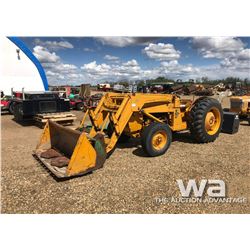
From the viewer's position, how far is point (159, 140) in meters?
6.47

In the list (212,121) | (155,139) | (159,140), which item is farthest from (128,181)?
(212,121)

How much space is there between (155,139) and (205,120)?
206 centimetres

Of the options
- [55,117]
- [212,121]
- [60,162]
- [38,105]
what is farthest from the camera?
[38,105]

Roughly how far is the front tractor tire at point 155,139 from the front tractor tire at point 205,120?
1.24m

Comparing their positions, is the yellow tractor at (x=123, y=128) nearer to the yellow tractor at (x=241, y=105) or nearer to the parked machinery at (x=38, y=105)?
the yellow tractor at (x=241, y=105)

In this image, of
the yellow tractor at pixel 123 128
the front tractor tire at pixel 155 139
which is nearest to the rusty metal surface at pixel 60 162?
the yellow tractor at pixel 123 128

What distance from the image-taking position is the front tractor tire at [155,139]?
6121 mm

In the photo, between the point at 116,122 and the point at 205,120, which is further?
the point at 205,120

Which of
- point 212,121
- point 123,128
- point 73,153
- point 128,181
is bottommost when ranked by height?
point 128,181

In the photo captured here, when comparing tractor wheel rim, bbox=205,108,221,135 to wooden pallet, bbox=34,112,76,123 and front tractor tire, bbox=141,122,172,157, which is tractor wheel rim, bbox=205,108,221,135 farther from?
wooden pallet, bbox=34,112,76,123

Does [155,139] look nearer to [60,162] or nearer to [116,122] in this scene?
[116,122]

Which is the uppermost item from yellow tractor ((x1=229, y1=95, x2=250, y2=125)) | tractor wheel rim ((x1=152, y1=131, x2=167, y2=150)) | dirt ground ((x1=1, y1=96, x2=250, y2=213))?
yellow tractor ((x1=229, y1=95, x2=250, y2=125))

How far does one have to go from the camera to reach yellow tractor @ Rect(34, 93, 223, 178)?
5.06m

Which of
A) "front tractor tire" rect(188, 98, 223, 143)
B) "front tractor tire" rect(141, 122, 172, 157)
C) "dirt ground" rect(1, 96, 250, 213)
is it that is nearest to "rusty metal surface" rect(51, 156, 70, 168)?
"dirt ground" rect(1, 96, 250, 213)
